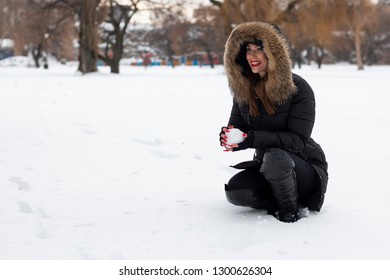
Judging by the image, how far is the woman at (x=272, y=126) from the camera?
3123 mm

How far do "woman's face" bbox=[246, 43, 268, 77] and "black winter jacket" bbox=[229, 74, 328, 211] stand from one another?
0.21 metres

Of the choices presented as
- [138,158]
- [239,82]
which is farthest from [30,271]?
[138,158]

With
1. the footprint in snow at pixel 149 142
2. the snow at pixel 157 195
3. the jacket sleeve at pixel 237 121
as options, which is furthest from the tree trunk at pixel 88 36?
A: the jacket sleeve at pixel 237 121

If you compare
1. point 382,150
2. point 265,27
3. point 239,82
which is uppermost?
point 265,27

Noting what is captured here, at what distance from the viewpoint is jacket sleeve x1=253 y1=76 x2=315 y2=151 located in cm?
315

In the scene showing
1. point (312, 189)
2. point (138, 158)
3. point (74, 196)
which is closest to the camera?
point (312, 189)

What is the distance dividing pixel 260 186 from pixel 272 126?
386mm

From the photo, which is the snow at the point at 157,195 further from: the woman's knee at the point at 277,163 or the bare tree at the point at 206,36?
the bare tree at the point at 206,36

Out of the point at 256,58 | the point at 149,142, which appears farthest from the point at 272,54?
the point at 149,142

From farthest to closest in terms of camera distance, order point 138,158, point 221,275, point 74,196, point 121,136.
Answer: point 121,136, point 138,158, point 74,196, point 221,275

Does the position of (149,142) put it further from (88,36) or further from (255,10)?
(88,36)

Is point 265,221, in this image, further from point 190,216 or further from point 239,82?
point 239,82

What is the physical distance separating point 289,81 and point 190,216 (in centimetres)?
108

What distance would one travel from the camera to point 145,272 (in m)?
2.56
